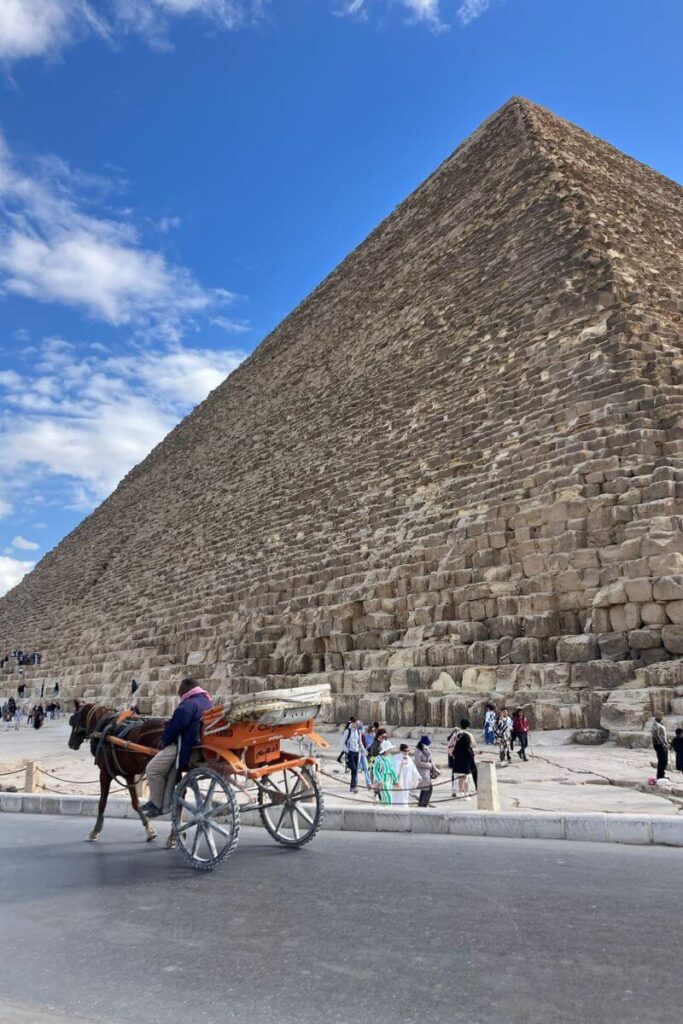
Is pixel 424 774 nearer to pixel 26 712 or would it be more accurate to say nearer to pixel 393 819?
pixel 393 819

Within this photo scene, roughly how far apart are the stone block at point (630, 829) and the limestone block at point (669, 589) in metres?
3.44

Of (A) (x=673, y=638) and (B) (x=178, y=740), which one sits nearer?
(B) (x=178, y=740)

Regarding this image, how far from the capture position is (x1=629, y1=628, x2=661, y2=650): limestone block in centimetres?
714

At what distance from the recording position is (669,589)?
7152 millimetres

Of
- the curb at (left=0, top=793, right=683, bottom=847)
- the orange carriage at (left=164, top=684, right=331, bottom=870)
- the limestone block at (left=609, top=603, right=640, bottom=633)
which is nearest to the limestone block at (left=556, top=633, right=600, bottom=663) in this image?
the limestone block at (left=609, top=603, right=640, bottom=633)

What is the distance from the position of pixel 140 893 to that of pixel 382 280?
1898 cm

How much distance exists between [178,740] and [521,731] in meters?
3.90

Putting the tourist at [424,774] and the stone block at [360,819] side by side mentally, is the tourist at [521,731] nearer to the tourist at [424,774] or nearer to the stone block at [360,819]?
the tourist at [424,774]

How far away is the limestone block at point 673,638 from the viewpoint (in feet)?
23.0

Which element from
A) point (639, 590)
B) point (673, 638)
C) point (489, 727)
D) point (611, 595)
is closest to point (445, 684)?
point (489, 727)

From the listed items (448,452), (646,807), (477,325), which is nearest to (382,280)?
(477,325)

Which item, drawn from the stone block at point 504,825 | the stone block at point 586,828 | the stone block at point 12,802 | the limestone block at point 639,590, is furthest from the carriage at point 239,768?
the limestone block at point 639,590

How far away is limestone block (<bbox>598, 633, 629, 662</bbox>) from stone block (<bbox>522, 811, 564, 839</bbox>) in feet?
10.9

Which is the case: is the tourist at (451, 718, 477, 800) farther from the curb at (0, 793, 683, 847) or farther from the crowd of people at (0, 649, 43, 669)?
the crowd of people at (0, 649, 43, 669)
